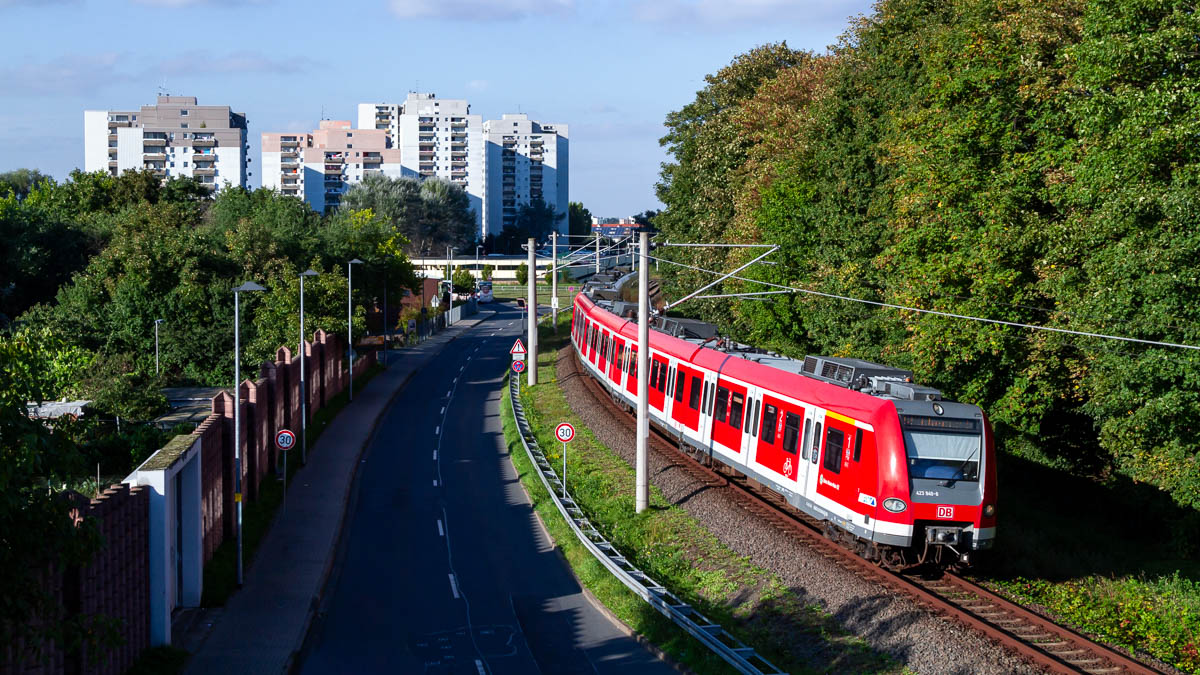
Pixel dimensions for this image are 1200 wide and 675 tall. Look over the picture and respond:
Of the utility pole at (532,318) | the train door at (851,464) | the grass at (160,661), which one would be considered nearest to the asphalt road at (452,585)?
the grass at (160,661)

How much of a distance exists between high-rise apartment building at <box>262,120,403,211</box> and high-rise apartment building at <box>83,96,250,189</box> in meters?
12.8

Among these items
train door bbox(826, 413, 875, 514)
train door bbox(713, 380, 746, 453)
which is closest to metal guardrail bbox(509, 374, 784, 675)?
train door bbox(826, 413, 875, 514)

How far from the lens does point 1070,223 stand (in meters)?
22.7

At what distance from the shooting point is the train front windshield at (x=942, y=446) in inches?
660

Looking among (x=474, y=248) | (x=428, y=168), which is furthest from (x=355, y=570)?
(x=428, y=168)

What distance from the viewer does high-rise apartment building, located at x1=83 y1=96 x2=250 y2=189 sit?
5502 inches

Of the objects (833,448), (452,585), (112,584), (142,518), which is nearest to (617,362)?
(452,585)

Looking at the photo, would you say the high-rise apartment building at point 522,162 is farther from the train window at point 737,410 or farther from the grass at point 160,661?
the grass at point 160,661

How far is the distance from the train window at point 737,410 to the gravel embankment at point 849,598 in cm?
166

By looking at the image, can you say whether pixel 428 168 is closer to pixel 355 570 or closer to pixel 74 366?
pixel 74 366

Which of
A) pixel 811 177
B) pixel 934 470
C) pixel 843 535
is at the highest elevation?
pixel 811 177

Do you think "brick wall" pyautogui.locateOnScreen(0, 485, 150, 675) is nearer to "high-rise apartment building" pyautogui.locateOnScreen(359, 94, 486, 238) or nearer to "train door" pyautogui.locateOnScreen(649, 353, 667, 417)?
"train door" pyautogui.locateOnScreen(649, 353, 667, 417)

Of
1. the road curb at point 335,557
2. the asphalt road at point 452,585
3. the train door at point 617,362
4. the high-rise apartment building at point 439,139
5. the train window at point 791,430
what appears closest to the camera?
the road curb at point 335,557

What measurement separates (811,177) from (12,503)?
36.6 m
